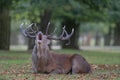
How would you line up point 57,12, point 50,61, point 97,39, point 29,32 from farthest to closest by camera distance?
point 97,39 → point 57,12 → point 29,32 → point 50,61

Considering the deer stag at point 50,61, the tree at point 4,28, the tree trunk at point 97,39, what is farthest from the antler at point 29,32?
the tree trunk at point 97,39

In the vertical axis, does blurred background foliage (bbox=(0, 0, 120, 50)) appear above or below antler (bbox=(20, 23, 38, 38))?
above

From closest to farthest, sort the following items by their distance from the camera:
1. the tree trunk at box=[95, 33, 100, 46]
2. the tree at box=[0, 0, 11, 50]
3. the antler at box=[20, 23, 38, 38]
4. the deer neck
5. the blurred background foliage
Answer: the deer neck < the antler at box=[20, 23, 38, 38] < the blurred background foliage < the tree at box=[0, 0, 11, 50] < the tree trunk at box=[95, 33, 100, 46]

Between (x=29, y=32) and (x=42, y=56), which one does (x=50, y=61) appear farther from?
(x=29, y=32)

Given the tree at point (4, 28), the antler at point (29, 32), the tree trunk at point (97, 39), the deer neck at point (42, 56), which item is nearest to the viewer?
the deer neck at point (42, 56)

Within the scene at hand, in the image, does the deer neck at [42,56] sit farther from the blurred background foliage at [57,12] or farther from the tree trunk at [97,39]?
the tree trunk at [97,39]

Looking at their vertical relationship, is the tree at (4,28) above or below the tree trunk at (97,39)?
above

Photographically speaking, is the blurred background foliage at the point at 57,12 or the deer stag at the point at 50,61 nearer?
the deer stag at the point at 50,61

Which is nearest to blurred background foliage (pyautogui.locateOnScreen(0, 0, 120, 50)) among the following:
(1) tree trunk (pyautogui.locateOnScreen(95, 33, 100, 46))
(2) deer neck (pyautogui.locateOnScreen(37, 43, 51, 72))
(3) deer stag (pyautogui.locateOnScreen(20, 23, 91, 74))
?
(3) deer stag (pyautogui.locateOnScreen(20, 23, 91, 74))

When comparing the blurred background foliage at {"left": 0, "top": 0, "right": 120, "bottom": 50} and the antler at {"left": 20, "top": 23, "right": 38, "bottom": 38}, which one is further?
the blurred background foliage at {"left": 0, "top": 0, "right": 120, "bottom": 50}

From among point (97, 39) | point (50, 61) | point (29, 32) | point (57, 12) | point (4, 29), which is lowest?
point (97, 39)

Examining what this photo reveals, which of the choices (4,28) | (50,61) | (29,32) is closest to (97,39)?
(4,28)

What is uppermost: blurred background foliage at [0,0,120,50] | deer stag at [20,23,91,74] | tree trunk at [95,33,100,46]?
blurred background foliage at [0,0,120,50]

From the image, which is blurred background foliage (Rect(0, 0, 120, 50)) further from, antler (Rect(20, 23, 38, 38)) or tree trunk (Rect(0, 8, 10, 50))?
antler (Rect(20, 23, 38, 38))
